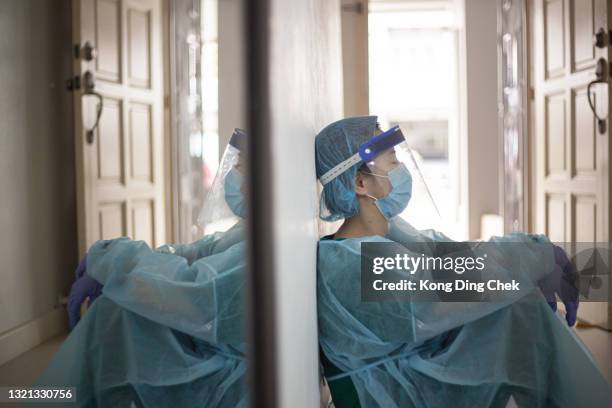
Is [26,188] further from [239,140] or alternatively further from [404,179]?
[404,179]

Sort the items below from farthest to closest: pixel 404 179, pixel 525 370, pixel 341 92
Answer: pixel 341 92 → pixel 404 179 → pixel 525 370

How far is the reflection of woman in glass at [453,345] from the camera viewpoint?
1330 millimetres

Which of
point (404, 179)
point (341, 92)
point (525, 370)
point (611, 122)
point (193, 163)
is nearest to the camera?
point (193, 163)

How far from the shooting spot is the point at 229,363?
568 millimetres

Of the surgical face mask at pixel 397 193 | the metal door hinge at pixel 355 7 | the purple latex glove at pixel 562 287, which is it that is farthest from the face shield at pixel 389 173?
the metal door hinge at pixel 355 7

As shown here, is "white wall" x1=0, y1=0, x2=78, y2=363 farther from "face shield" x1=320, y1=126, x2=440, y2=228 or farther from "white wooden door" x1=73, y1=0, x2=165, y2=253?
"face shield" x1=320, y1=126, x2=440, y2=228

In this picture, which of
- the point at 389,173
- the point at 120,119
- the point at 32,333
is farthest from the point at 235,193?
the point at 389,173

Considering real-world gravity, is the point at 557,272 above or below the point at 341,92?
below

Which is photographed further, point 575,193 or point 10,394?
point 575,193

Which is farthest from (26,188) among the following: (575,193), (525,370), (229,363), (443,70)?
(443,70)

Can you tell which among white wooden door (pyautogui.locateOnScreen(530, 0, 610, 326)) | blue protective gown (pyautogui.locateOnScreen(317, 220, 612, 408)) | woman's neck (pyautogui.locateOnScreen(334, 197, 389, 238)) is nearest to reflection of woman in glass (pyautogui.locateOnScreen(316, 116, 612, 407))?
blue protective gown (pyautogui.locateOnScreen(317, 220, 612, 408))

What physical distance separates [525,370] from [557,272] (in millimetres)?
229

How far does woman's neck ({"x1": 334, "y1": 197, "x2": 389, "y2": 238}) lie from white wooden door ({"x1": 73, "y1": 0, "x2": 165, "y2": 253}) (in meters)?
1.09

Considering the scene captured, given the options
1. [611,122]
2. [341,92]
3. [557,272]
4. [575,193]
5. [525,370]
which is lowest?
[525,370]
